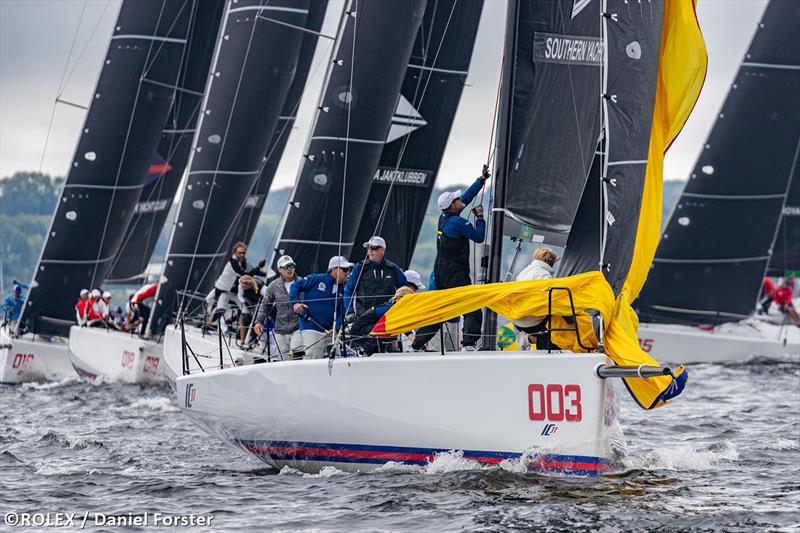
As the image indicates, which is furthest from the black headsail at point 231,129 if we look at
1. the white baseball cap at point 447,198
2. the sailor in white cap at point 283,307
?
the white baseball cap at point 447,198

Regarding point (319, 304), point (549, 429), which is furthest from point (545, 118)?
point (549, 429)

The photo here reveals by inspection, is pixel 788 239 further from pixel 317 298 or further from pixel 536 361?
pixel 536 361

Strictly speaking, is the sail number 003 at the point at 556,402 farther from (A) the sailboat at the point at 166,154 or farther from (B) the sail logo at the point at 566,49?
(A) the sailboat at the point at 166,154

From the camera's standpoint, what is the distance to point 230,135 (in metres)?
20.3

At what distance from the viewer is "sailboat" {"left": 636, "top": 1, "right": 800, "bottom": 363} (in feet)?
77.0

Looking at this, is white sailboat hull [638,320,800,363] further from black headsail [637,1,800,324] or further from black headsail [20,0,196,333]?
black headsail [20,0,196,333]

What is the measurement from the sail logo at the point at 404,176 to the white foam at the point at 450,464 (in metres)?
9.69

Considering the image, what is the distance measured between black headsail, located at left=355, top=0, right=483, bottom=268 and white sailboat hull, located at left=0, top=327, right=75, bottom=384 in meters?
6.90

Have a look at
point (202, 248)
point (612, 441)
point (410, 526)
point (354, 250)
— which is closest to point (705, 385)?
point (354, 250)

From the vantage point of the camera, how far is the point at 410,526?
7676 millimetres

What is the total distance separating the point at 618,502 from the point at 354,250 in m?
10.4

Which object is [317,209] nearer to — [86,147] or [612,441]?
[86,147]

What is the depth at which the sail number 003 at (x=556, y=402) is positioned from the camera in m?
8.53

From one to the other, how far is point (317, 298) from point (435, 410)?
228 cm
